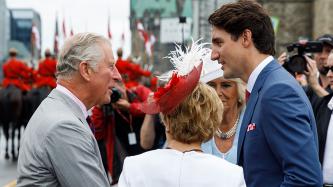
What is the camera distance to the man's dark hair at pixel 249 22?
3168 millimetres

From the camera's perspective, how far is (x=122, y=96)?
843cm

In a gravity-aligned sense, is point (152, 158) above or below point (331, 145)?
above

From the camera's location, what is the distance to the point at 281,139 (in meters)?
2.89

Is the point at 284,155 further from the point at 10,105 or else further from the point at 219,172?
the point at 10,105

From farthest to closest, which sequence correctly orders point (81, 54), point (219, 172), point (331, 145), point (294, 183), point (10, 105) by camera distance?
point (10, 105)
point (331, 145)
point (81, 54)
point (294, 183)
point (219, 172)

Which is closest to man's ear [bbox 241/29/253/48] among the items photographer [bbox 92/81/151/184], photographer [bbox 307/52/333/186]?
photographer [bbox 307/52/333/186]

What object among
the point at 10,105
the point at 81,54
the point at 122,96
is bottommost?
the point at 10,105

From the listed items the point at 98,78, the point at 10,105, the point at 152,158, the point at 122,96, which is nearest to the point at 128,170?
the point at 152,158

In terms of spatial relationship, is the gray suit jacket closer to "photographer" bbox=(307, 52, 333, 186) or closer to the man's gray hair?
the man's gray hair

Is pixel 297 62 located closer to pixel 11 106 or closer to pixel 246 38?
pixel 246 38

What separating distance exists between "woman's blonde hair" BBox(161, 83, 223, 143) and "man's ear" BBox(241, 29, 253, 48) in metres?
0.43

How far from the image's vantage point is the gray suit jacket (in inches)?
111

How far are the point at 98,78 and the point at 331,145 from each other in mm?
2747

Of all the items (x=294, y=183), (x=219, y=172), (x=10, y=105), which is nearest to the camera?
(x=219, y=172)
